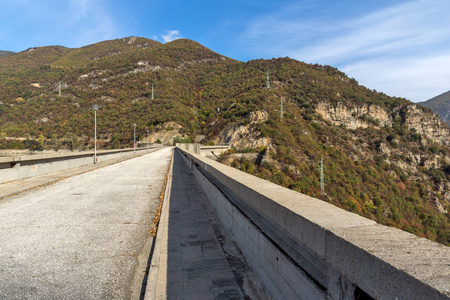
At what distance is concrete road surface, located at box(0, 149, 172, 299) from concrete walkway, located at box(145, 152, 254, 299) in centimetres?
40

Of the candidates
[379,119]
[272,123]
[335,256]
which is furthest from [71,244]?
[379,119]

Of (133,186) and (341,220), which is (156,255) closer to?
(341,220)

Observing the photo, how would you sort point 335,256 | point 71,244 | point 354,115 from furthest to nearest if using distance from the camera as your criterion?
point 354,115
point 71,244
point 335,256

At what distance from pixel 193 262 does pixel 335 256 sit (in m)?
2.58

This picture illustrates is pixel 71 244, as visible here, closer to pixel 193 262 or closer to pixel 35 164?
pixel 193 262

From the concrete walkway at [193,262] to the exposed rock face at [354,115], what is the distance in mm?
120206

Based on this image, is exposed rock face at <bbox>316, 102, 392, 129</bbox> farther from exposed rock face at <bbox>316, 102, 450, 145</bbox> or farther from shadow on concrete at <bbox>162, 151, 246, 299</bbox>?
shadow on concrete at <bbox>162, 151, 246, 299</bbox>

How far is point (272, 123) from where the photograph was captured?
88.6 m

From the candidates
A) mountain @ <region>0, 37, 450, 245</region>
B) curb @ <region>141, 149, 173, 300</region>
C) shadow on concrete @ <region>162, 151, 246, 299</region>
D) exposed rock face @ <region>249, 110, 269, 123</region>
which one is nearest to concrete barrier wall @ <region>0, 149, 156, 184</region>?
shadow on concrete @ <region>162, 151, 246, 299</region>

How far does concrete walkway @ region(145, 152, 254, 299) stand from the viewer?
2.94 m

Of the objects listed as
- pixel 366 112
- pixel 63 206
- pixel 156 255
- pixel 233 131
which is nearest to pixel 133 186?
pixel 63 206

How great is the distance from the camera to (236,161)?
229ft

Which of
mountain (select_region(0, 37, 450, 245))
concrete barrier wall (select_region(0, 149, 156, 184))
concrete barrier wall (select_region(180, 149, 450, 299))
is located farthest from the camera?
mountain (select_region(0, 37, 450, 245))

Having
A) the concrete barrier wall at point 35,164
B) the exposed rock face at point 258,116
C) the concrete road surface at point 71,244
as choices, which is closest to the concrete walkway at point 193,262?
the concrete road surface at point 71,244
